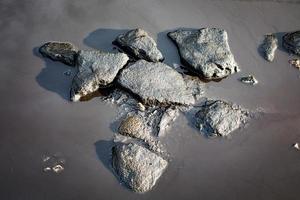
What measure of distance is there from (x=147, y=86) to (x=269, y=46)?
1.36 meters

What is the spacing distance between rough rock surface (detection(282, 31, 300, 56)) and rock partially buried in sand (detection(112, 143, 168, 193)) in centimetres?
185

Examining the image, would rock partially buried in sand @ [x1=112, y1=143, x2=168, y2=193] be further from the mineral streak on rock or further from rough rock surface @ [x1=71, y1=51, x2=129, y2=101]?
the mineral streak on rock

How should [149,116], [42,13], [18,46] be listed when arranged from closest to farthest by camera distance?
[149,116], [18,46], [42,13]

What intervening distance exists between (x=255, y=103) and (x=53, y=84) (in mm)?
1821

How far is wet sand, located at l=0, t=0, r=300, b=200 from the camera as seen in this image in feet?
10.0

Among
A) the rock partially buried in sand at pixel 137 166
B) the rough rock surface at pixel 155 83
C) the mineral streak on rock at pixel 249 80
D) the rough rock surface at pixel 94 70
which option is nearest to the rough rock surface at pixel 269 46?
the mineral streak on rock at pixel 249 80

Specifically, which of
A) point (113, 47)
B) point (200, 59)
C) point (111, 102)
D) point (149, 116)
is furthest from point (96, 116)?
point (200, 59)

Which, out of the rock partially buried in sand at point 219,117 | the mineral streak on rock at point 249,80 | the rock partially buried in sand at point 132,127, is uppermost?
the mineral streak on rock at point 249,80

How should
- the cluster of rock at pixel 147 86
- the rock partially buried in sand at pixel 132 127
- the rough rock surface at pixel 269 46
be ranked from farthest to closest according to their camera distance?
1. the rough rock surface at pixel 269 46
2. the rock partially buried in sand at pixel 132 127
3. the cluster of rock at pixel 147 86

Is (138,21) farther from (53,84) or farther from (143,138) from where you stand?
(143,138)

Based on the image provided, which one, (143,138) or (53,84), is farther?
(53,84)

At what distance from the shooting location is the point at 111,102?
351 cm

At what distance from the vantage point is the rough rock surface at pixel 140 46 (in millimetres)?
3775

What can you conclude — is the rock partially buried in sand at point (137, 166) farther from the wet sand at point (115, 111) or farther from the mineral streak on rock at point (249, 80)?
the mineral streak on rock at point (249, 80)
